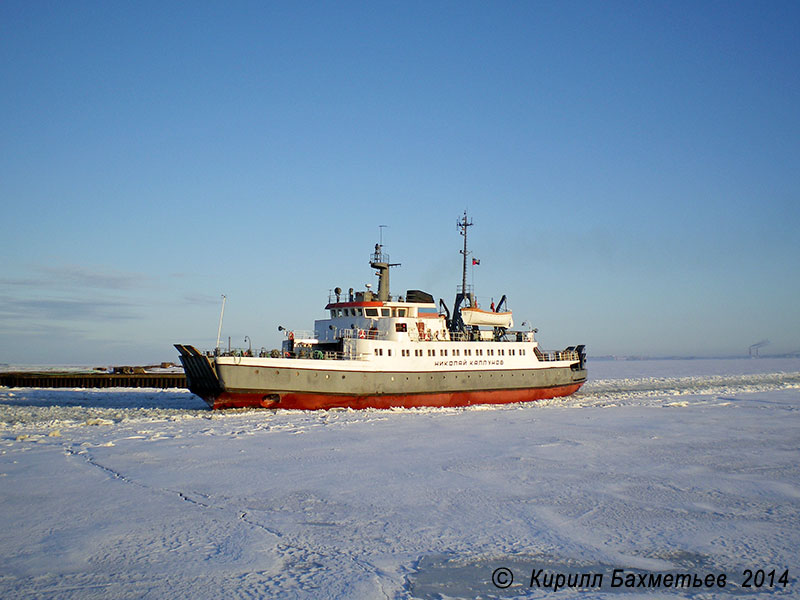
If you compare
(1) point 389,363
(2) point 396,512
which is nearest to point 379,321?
(1) point 389,363

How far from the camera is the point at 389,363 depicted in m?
28.8

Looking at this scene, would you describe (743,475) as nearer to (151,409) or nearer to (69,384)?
(151,409)

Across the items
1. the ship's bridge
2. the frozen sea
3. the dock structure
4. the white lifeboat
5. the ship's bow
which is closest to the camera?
the frozen sea

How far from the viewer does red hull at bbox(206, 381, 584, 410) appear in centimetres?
2511

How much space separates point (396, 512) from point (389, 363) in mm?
19166

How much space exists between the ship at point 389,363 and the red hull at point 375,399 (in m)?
0.05

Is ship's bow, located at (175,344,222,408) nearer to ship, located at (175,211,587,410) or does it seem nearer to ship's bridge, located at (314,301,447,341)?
ship, located at (175,211,587,410)

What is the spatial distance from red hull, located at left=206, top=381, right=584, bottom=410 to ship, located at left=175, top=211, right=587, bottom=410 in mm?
47

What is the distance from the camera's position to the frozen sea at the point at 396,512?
22.5 feet

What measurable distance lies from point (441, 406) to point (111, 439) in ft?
57.1

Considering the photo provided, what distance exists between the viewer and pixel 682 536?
8.38 m

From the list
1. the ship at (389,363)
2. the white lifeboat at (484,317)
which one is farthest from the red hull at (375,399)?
the white lifeboat at (484,317)

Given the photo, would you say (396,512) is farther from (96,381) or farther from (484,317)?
(96,381)

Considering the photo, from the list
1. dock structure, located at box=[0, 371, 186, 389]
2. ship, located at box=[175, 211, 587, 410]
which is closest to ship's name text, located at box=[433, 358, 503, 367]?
ship, located at box=[175, 211, 587, 410]
